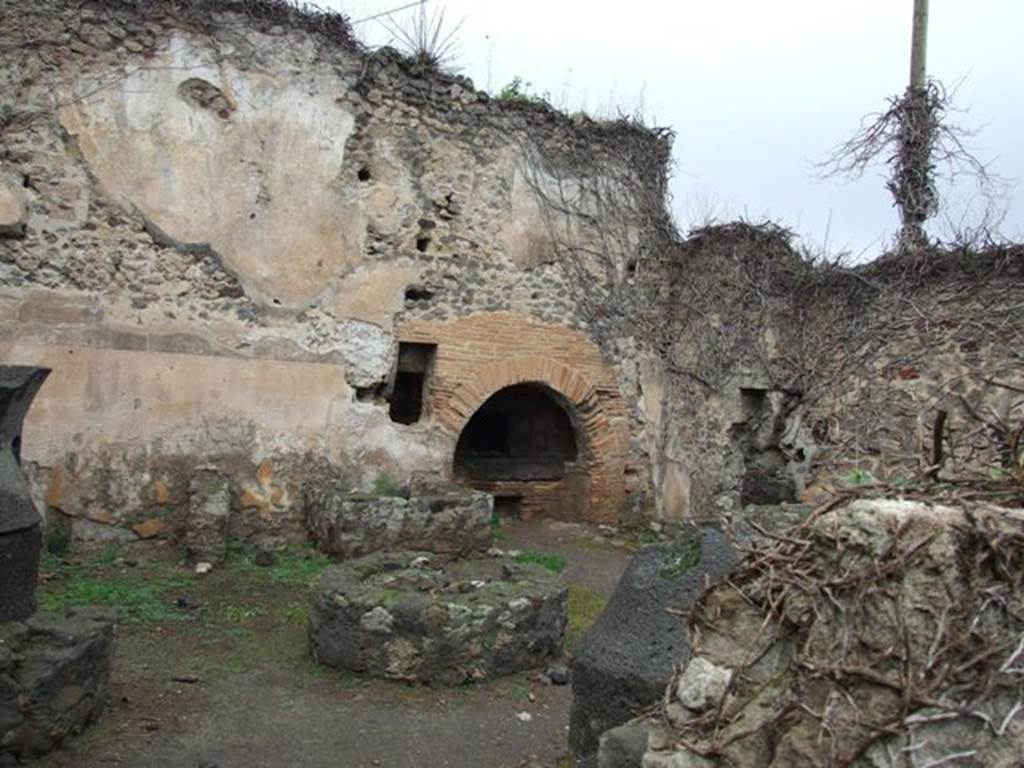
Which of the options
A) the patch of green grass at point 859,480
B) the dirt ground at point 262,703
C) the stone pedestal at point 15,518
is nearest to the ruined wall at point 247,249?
the dirt ground at point 262,703

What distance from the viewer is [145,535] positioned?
25.3ft

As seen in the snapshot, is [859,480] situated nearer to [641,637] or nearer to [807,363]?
[641,637]

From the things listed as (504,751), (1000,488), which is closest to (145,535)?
(504,751)

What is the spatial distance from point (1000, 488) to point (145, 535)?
7.10 m

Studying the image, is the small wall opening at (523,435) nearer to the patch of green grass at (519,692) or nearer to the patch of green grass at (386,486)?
the patch of green grass at (386,486)

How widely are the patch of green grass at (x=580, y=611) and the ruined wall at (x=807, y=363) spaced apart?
1.13m

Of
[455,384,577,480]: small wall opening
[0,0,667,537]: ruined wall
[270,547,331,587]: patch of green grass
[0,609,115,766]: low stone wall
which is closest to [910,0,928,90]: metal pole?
[0,0,667,537]: ruined wall

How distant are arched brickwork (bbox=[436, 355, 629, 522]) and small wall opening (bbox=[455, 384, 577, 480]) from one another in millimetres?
296

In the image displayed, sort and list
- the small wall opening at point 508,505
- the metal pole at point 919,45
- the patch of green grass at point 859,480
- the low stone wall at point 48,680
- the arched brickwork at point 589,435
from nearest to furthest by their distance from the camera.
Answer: the patch of green grass at point 859,480 < the low stone wall at point 48,680 < the arched brickwork at point 589,435 < the small wall opening at point 508,505 < the metal pole at point 919,45

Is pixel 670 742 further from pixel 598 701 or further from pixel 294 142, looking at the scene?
pixel 294 142

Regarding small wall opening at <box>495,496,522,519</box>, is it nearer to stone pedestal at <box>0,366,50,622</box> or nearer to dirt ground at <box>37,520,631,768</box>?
dirt ground at <box>37,520,631,768</box>

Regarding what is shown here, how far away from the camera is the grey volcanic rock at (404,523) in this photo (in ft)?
24.8

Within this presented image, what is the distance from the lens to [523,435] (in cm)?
1085

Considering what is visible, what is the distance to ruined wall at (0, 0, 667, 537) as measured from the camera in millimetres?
7594
